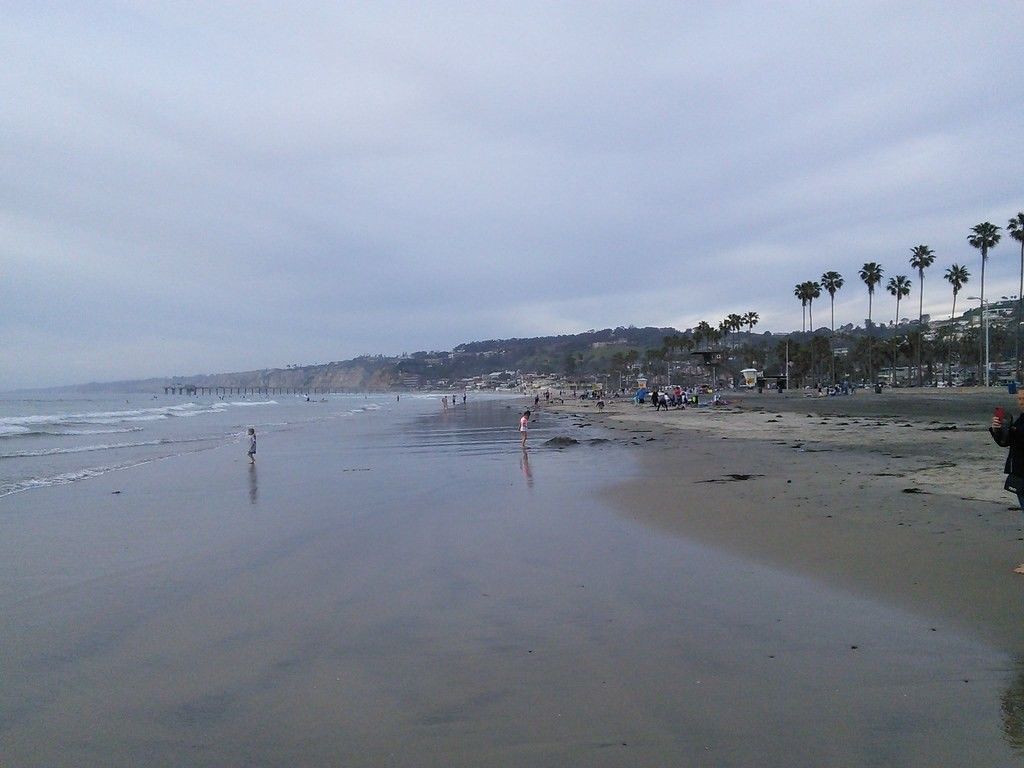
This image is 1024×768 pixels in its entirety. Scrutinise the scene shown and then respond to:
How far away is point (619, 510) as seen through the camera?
11180 mm

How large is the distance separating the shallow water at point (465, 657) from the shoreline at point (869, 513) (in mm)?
587

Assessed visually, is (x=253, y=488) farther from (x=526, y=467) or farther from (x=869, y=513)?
(x=869, y=513)

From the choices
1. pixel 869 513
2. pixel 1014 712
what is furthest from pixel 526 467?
pixel 1014 712

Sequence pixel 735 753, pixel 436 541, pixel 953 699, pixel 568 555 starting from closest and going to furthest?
pixel 735 753
pixel 953 699
pixel 568 555
pixel 436 541

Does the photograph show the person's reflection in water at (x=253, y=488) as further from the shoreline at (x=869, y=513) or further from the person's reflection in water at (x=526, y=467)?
the shoreline at (x=869, y=513)

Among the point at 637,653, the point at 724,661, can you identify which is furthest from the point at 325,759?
the point at 724,661

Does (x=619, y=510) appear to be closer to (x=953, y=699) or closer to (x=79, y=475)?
(x=953, y=699)

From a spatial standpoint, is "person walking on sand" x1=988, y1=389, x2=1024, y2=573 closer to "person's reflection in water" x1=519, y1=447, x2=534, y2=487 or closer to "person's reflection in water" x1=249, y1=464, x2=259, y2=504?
"person's reflection in water" x1=519, y1=447, x2=534, y2=487

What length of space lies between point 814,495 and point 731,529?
9.93 feet

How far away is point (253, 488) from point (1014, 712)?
14.6m

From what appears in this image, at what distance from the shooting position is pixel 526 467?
17719mm

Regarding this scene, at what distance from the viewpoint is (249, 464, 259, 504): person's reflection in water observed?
44.9 feet

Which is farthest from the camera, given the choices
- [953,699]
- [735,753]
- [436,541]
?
[436,541]

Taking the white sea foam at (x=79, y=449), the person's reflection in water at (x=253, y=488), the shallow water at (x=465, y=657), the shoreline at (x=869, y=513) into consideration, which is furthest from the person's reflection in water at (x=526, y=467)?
the white sea foam at (x=79, y=449)
